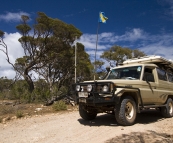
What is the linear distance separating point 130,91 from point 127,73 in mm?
1146

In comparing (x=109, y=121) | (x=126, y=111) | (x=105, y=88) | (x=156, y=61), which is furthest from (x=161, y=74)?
(x=105, y=88)

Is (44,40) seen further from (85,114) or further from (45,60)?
(85,114)

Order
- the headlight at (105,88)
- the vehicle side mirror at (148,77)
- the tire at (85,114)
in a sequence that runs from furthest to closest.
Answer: the tire at (85,114) → the vehicle side mirror at (148,77) → the headlight at (105,88)

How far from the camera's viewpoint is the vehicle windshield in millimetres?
6711

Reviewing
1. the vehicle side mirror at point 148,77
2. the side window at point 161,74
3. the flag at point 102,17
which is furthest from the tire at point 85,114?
the flag at point 102,17

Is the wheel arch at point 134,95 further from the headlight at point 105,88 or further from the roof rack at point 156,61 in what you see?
the roof rack at point 156,61

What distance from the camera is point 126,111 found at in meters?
6.04

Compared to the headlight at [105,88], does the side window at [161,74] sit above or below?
above

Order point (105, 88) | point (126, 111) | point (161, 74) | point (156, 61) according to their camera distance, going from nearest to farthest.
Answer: point (105, 88) → point (126, 111) → point (156, 61) → point (161, 74)

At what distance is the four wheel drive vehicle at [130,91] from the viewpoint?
5.67m

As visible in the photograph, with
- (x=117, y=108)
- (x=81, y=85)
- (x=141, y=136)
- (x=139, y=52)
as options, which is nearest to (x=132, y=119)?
(x=117, y=108)

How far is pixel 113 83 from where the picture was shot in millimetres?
5570

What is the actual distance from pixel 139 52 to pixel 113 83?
2803 cm

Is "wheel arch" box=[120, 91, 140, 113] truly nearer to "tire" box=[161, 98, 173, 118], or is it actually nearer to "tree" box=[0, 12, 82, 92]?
"tire" box=[161, 98, 173, 118]
